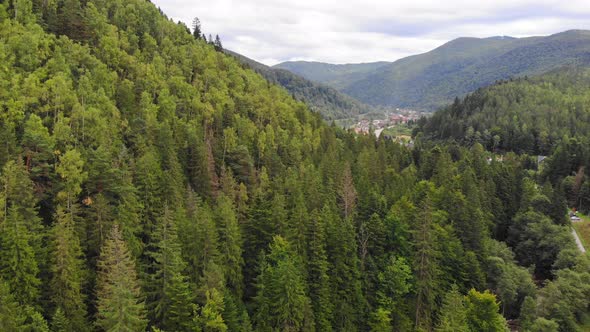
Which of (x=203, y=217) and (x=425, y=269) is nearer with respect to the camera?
(x=203, y=217)

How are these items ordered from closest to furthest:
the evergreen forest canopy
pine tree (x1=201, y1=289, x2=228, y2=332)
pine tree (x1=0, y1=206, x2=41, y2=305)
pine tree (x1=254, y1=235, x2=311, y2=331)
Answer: pine tree (x1=0, y1=206, x2=41, y2=305) → pine tree (x1=201, y1=289, x2=228, y2=332) → the evergreen forest canopy → pine tree (x1=254, y1=235, x2=311, y2=331)

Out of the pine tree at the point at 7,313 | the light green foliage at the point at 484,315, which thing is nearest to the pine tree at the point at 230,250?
the pine tree at the point at 7,313

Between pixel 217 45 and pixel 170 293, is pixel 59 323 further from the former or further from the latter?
pixel 217 45

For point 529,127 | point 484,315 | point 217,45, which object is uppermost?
point 217,45

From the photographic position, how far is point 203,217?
147 feet

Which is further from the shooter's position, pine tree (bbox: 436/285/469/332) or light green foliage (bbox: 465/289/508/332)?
light green foliage (bbox: 465/289/508/332)

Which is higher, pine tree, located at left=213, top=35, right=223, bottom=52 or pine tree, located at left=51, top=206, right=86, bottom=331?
pine tree, located at left=213, top=35, right=223, bottom=52

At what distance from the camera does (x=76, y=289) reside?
36688mm

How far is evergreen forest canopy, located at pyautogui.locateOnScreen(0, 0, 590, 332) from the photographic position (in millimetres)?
37594

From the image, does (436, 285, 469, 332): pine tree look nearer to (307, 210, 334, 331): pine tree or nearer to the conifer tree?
(307, 210, 334, 331): pine tree

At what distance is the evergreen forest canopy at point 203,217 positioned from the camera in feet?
123

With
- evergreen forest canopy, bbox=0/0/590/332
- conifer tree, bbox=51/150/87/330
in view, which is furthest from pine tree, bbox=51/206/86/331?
evergreen forest canopy, bbox=0/0/590/332

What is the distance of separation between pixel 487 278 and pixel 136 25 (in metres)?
77.0

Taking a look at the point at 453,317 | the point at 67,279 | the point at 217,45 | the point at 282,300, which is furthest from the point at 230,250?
the point at 217,45
